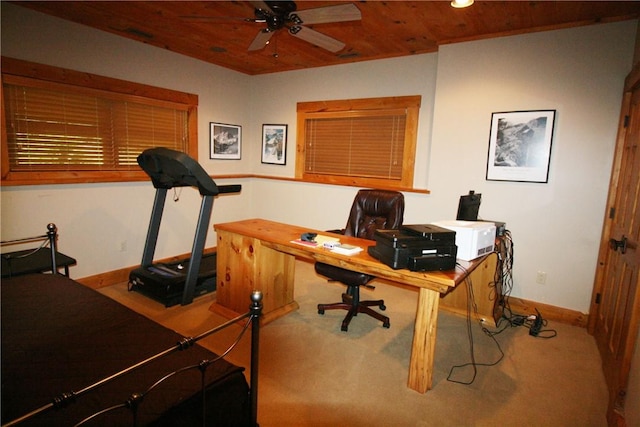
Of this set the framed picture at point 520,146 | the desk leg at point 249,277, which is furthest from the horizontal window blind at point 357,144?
the desk leg at point 249,277

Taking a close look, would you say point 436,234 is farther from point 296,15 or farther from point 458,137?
point 458,137

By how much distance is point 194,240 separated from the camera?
3.25 m

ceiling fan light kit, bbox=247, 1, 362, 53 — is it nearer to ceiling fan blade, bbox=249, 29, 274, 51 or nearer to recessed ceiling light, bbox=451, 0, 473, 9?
ceiling fan blade, bbox=249, 29, 274, 51

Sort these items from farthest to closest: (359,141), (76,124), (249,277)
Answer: (359,141) < (76,124) < (249,277)

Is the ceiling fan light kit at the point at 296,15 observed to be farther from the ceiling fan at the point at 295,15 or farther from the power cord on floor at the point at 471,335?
the power cord on floor at the point at 471,335

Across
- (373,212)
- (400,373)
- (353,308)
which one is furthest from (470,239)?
(353,308)

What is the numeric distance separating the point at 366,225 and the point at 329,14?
1810 millimetres

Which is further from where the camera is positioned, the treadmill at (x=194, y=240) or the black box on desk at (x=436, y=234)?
the treadmill at (x=194, y=240)

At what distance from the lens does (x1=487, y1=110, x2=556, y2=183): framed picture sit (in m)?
3.08

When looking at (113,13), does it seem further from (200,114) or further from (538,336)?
(538,336)

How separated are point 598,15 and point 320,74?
285cm

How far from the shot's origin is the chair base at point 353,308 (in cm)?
296

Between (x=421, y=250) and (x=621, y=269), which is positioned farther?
(x=621, y=269)

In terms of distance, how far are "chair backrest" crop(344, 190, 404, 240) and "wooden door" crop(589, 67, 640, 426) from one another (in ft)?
5.12
